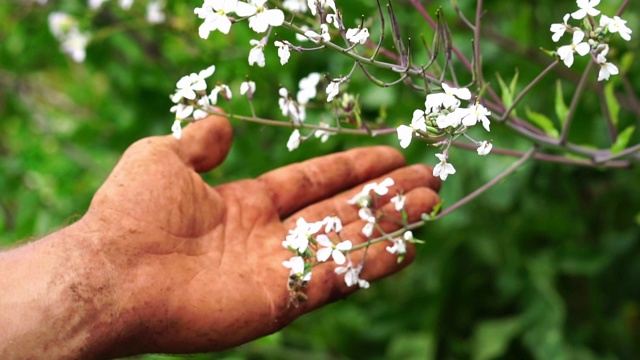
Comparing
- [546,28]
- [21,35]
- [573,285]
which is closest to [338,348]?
[573,285]

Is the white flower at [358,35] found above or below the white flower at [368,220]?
above

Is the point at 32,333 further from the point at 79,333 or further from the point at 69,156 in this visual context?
the point at 69,156

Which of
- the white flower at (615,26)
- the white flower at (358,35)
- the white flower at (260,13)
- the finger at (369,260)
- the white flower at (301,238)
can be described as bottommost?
the finger at (369,260)

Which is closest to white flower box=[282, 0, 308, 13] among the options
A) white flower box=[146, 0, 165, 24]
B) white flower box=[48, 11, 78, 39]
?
white flower box=[146, 0, 165, 24]

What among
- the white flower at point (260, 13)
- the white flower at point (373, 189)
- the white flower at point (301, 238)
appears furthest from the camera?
the white flower at point (373, 189)

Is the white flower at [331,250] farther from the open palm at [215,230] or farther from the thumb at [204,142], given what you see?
the thumb at [204,142]

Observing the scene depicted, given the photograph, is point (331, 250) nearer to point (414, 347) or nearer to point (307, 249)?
point (307, 249)

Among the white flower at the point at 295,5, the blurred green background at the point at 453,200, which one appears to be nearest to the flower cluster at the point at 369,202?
the white flower at the point at 295,5
